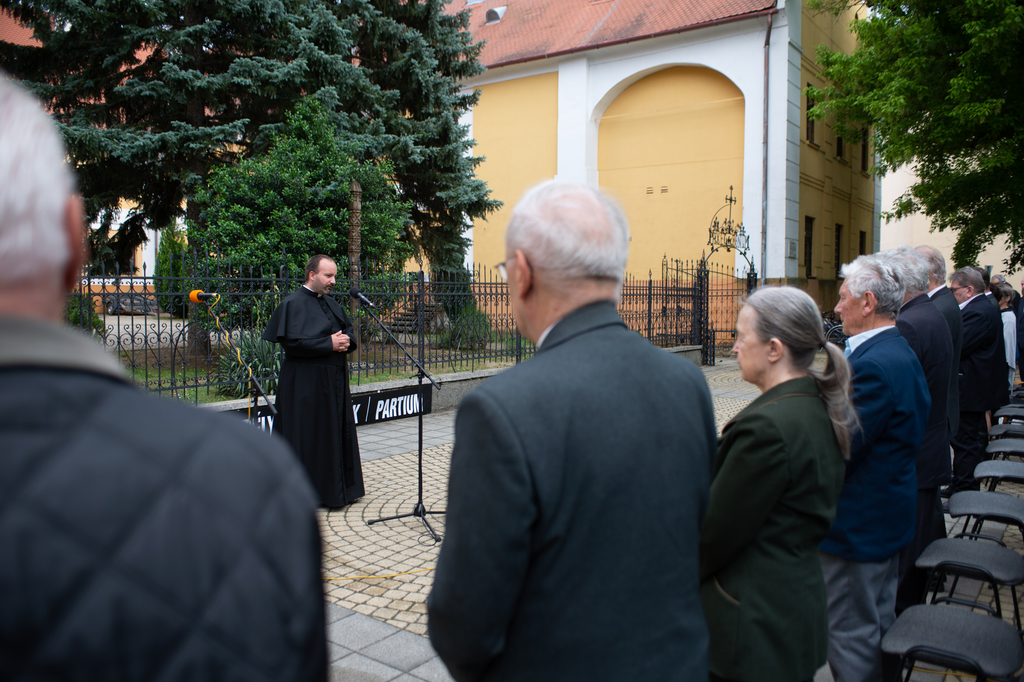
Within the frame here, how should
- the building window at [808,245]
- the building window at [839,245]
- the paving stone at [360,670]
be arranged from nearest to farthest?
the paving stone at [360,670] < the building window at [808,245] < the building window at [839,245]

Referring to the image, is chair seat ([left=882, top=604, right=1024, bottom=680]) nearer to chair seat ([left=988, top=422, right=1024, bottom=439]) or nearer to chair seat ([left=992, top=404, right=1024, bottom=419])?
chair seat ([left=988, top=422, right=1024, bottom=439])

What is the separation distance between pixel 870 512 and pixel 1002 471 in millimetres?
2765

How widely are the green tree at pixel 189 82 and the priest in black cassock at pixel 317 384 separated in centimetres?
703

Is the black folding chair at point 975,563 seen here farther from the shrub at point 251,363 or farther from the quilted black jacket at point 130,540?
the shrub at point 251,363

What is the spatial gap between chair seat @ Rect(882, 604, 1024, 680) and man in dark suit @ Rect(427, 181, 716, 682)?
1.47 meters

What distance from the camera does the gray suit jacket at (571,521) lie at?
1259mm

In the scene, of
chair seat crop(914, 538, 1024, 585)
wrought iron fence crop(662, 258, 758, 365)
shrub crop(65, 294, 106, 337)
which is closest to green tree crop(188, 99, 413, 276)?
shrub crop(65, 294, 106, 337)

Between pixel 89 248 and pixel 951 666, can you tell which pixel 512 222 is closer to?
pixel 951 666

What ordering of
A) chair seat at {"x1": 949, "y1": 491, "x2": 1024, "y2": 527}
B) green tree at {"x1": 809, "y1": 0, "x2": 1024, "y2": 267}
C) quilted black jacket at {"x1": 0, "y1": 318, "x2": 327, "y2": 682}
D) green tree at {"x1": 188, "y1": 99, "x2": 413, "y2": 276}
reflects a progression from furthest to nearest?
green tree at {"x1": 809, "y1": 0, "x2": 1024, "y2": 267} < green tree at {"x1": 188, "y1": 99, "x2": 413, "y2": 276} < chair seat at {"x1": 949, "y1": 491, "x2": 1024, "y2": 527} < quilted black jacket at {"x1": 0, "y1": 318, "x2": 327, "y2": 682}

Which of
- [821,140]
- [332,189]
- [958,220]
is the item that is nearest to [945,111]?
[958,220]

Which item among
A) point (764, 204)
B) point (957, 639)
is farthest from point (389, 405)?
point (764, 204)

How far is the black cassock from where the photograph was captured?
18.2ft

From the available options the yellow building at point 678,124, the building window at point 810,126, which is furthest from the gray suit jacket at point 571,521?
the building window at point 810,126

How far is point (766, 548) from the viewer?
1975mm
